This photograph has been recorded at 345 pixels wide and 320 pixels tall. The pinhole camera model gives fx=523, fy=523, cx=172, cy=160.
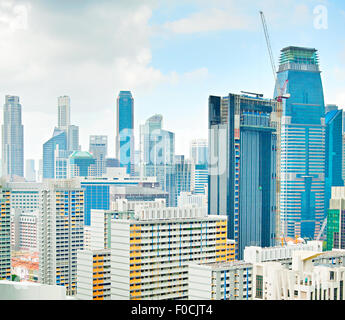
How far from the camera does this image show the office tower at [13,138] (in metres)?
6.98

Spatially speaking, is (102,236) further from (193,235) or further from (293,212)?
(293,212)

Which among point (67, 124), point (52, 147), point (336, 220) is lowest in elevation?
point (336, 220)

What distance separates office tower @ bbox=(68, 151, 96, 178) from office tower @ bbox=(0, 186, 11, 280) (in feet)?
4.28

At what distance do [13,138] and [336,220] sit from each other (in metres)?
7.23

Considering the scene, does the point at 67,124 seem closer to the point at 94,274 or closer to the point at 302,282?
the point at 94,274

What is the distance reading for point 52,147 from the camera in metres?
7.73

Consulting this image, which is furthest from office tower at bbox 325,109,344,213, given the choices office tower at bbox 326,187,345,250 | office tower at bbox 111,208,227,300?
office tower at bbox 111,208,227,300

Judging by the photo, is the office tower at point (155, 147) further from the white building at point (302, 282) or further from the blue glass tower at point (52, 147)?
the white building at point (302, 282)

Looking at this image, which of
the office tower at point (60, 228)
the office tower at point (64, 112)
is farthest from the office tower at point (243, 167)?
the office tower at point (64, 112)

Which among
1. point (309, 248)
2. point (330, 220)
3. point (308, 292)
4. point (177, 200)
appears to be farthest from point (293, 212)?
point (308, 292)

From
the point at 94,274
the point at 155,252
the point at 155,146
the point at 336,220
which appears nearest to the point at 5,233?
the point at 94,274

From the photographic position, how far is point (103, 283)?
7.91m

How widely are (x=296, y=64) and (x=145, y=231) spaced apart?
792 centimetres

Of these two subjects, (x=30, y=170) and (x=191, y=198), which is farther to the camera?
(x=191, y=198)
